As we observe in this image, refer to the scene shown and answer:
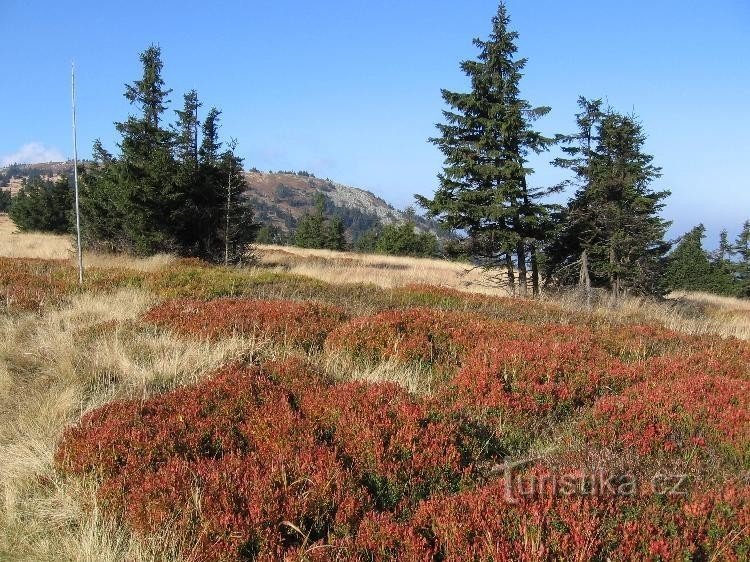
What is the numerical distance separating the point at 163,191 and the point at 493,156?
36.5 ft

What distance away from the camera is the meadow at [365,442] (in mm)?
2574

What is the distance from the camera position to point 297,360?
17.9 feet

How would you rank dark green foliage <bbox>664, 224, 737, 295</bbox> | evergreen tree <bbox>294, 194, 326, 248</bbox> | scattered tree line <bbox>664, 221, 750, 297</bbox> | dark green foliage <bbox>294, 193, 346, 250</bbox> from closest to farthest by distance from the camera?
scattered tree line <bbox>664, 221, 750, 297</bbox> → dark green foliage <bbox>664, 224, 737, 295</bbox> → dark green foliage <bbox>294, 193, 346, 250</bbox> → evergreen tree <bbox>294, 194, 326, 248</bbox>

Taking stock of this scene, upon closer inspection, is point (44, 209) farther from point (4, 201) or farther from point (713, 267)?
point (713, 267)

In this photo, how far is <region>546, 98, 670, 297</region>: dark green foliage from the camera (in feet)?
56.0

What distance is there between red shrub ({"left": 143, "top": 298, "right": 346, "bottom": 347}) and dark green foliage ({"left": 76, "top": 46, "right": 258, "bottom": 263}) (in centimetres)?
1072

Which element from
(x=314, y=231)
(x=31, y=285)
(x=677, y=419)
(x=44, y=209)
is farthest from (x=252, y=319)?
(x=314, y=231)

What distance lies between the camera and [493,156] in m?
15.5

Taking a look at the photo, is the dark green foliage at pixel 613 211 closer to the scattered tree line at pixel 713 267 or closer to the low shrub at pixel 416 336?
the low shrub at pixel 416 336

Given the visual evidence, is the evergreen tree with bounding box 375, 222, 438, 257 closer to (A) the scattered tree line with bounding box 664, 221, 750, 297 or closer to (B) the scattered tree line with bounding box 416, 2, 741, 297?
(A) the scattered tree line with bounding box 664, 221, 750, 297

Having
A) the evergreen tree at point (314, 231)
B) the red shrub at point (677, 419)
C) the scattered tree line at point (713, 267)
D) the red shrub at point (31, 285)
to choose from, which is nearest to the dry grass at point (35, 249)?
the red shrub at point (31, 285)

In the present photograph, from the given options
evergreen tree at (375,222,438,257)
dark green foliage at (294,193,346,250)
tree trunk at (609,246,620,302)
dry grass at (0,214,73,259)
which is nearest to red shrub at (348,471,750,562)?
tree trunk at (609,246,620,302)

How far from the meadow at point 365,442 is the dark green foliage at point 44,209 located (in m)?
36.6

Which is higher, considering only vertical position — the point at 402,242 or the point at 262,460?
the point at 402,242
